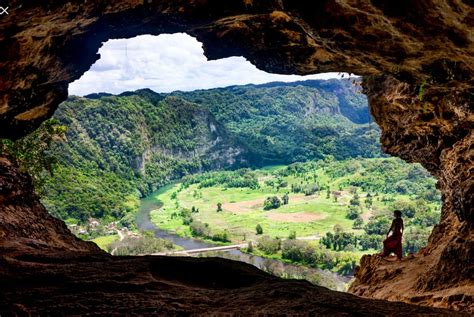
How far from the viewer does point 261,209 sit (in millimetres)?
126438

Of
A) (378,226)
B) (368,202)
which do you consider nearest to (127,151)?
(368,202)

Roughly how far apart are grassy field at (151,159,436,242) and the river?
10.5 ft

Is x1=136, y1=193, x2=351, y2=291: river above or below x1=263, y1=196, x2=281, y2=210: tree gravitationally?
above

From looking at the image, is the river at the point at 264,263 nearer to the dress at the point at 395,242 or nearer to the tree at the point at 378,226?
the tree at the point at 378,226

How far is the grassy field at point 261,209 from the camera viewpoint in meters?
103

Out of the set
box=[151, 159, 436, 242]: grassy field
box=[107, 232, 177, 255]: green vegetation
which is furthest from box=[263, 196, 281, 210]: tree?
box=[107, 232, 177, 255]: green vegetation

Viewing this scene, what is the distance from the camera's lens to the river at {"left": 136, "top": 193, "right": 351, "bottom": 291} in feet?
207

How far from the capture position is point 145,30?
14586mm

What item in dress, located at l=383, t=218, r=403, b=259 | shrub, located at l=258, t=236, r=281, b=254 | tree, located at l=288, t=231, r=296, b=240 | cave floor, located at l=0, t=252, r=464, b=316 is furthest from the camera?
tree, located at l=288, t=231, r=296, b=240

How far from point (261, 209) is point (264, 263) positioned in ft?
178

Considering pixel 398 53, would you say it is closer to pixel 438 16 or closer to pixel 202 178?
pixel 438 16

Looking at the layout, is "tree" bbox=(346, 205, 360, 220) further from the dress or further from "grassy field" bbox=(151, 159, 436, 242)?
→ the dress

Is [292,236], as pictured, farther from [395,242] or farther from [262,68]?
[262,68]

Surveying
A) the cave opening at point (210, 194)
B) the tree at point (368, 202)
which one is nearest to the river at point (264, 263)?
the cave opening at point (210, 194)
